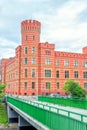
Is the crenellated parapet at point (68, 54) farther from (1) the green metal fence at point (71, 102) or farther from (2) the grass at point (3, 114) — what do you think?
(1) the green metal fence at point (71, 102)

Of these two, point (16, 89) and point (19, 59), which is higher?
point (19, 59)

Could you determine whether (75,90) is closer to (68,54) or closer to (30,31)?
(30,31)

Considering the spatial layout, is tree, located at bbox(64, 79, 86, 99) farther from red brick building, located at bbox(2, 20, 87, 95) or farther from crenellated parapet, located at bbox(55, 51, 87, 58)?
crenellated parapet, located at bbox(55, 51, 87, 58)

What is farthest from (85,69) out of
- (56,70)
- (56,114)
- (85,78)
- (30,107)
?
(56,114)

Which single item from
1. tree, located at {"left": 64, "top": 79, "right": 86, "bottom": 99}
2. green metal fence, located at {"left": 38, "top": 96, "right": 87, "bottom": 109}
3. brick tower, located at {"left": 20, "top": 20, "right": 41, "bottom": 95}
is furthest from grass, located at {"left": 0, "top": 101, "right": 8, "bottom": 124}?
brick tower, located at {"left": 20, "top": 20, "right": 41, "bottom": 95}

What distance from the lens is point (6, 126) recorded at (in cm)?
4131

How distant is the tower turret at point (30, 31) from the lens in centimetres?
7100

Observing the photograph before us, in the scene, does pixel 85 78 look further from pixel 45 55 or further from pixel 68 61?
pixel 45 55

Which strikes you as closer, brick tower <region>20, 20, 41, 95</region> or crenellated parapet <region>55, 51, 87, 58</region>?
brick tower <region>20, 20, 41, 95</region>

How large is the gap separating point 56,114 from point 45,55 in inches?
2234

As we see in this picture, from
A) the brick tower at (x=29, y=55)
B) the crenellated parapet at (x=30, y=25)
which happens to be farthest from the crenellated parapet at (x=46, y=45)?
the crenellated parapet at (x=30, y=25)

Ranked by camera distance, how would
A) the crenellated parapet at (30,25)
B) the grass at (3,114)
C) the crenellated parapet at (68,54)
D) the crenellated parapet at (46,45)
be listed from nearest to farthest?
1. the grass at (3,114)
2. the crenellated parapet at (30,25)
3. the crenellated parapet at (46,45)
4. the crenellated parapet at (68,54)

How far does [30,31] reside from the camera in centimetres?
7106

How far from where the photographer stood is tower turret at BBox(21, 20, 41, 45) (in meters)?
71.0
